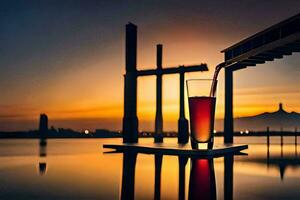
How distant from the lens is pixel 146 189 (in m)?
4.66

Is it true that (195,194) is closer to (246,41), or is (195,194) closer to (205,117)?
(205,117)

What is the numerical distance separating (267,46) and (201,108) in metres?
11.4

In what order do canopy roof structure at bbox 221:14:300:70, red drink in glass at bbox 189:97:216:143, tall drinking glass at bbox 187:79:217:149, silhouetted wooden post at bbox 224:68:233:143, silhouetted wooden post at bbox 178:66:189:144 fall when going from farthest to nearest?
1. silhouetted wooden post at bbox 178:66:189:144
2. silhouetted wooden post at bbox 224:68:233:143
3. canopy roof structure at bbox 221:14:300:70
4. red drink in glass at bbox 189:97:216:143
5. tall drinking glass at bbox 187:79:217:149

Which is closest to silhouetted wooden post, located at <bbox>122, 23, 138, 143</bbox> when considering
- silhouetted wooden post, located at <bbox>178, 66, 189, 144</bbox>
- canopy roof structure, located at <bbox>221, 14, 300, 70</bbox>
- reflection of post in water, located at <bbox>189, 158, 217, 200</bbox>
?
silhouetted wooden post, located at <bbox>178, 66, 189, 144</bbox>

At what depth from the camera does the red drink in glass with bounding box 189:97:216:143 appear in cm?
506

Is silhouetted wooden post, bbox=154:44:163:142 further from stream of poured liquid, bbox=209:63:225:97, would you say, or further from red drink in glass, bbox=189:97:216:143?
stream of poured liquid, bbox=209:63:225:97

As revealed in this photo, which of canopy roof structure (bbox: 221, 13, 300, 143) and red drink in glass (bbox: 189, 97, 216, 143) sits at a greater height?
canopy roof structure (bbox: 221, 13, 300, 143)

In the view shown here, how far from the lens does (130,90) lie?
752 inches

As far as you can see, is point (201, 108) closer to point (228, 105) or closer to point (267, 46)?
point (267, 46)

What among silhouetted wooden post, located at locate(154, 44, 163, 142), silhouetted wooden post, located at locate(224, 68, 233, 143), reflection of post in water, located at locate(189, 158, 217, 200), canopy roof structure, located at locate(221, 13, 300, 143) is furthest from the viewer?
silhouetted wooden post, located at locate(154, 44, 163, 142)

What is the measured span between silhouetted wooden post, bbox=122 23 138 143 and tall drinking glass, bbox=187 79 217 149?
13.1m

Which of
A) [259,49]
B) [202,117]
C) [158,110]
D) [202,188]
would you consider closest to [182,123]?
[158,110]

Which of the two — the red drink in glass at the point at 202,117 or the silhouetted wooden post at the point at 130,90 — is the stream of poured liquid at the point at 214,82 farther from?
the silhouetted wooden post at the point at 130,90

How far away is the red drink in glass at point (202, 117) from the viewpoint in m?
5.06
